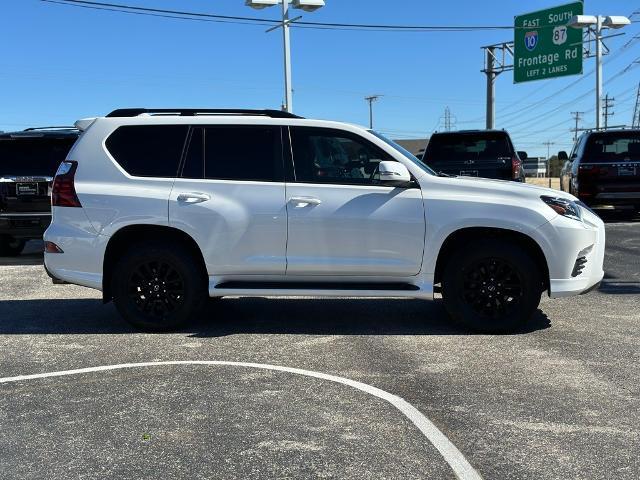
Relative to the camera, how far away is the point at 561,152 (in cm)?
1667

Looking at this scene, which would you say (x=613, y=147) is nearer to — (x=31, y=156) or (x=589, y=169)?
(x=589, y=169)

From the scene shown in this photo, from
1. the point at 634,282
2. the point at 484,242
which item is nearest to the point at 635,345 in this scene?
the point at 484,242

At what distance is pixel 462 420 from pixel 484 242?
7.74 ft

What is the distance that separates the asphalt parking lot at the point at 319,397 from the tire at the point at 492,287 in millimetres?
169

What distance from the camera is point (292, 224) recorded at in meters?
6.15

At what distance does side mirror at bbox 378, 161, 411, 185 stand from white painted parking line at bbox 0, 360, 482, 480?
6.07ft

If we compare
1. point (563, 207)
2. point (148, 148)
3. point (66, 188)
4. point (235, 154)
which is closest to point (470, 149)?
point (563, 207)

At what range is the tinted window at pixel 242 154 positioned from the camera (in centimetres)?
631

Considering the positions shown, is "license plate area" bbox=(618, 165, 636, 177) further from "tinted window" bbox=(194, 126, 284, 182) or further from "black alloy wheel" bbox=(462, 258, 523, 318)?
"tinted window" bbox=(194, 126, 284, 182)

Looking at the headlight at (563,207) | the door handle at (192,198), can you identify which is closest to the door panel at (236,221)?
the door handle at (192,198)

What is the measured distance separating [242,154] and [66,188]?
163cm

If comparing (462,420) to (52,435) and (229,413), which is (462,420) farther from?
(52,435)

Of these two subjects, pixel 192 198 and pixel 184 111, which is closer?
pixel 192 198

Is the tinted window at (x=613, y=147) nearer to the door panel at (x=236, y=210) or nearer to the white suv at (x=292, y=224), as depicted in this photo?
the white suv at (x=292, y=224)
